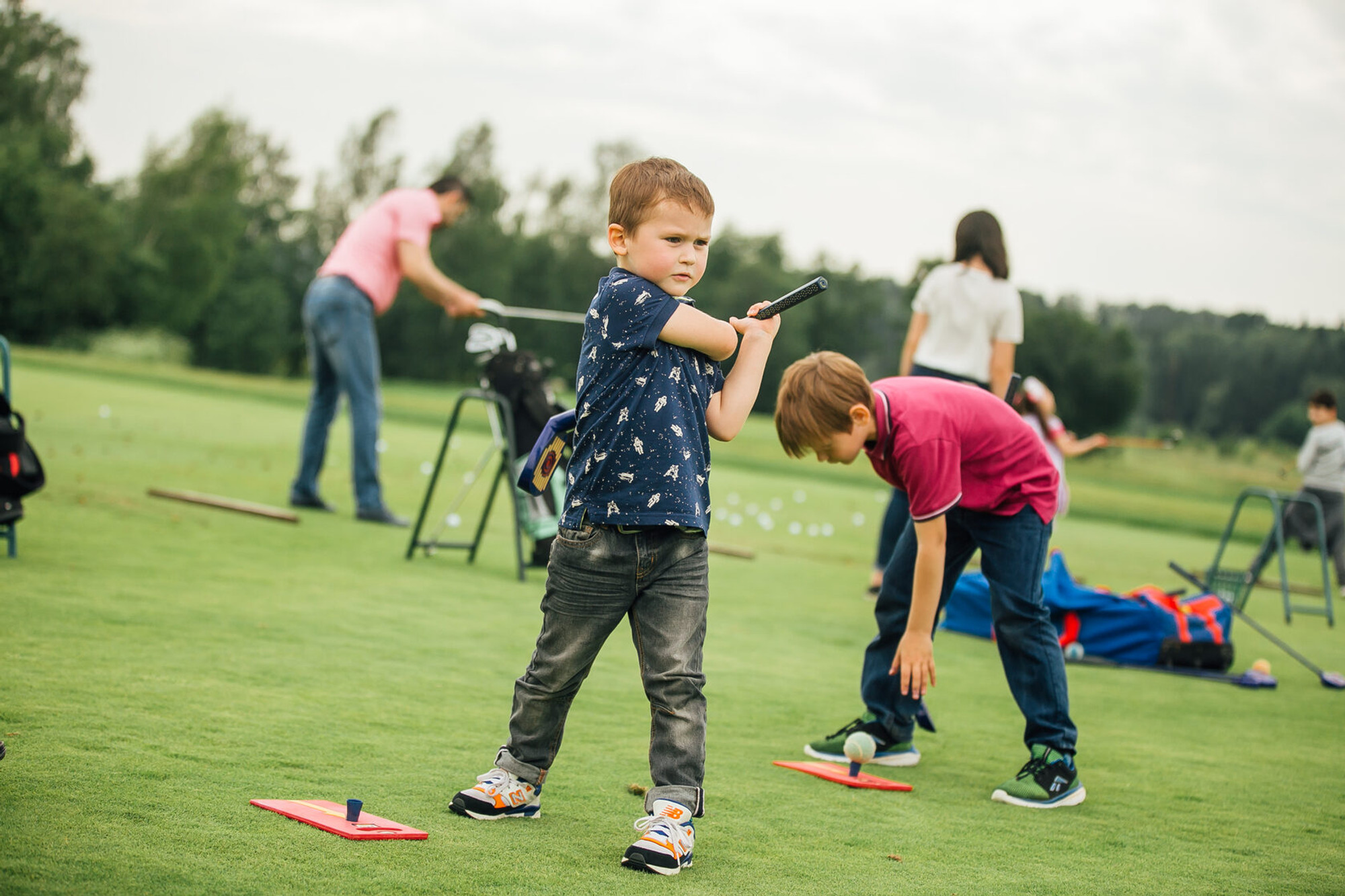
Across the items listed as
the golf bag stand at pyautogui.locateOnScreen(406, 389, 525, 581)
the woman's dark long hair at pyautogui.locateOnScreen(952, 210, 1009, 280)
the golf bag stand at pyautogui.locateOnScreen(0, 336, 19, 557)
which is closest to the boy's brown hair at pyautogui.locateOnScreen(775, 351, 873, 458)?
the golf bag stand at pyautogui.locateOnScreen(406, 389, 525, 581)

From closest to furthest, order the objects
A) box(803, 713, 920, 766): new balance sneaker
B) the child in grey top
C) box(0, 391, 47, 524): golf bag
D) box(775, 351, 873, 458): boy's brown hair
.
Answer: box(775, 351, 873, 458): boy's brown hair < box(803, 713, 920, 766): new balance sneaker < box(0, 391, 47, 524): golf bag < the child in grey top

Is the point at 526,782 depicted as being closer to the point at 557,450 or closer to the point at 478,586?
the point at 557,450

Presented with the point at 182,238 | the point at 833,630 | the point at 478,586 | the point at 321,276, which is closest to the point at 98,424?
the point at 321,276

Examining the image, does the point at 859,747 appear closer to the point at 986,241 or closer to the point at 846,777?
the point at 846,777

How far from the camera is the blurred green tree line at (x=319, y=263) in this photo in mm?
30797

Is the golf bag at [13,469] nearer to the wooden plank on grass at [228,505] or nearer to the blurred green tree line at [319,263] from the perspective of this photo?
the wooden plank on grass at [228,505]

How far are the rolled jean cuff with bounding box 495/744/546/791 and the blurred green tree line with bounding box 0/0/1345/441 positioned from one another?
27118 millimetres

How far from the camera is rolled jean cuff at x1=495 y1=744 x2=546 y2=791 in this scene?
103 inches

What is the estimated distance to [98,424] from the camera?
1141 cm

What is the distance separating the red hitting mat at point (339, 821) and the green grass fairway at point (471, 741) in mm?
24

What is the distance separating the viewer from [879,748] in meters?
3.52

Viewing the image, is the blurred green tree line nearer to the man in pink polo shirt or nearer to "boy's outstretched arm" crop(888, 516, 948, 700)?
the man in pink polo shirt

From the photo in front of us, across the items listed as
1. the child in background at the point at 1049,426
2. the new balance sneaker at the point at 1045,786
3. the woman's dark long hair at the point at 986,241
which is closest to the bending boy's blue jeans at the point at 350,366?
the woman's dark long hair at the point at 986,241

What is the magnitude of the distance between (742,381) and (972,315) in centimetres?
343
